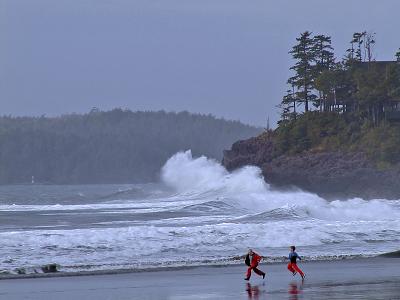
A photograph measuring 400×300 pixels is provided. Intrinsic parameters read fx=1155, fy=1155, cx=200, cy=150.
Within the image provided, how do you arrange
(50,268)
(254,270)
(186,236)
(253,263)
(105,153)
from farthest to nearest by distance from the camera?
1. (105,153)
2. (186,236)
3. (50,268)
4. (253,263)
5. (254,270)

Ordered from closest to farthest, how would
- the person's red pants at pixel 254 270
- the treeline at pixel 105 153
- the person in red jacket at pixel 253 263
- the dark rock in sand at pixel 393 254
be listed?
the person's red pants at pixel 254 270
the person in red jacket at pixel 253 263
the dark rock in sand at pixel 393 254
the treeline at pixel 105 153

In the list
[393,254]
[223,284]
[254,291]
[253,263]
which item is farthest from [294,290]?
[393,254]

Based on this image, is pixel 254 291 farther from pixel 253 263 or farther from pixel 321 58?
pixel 321 58

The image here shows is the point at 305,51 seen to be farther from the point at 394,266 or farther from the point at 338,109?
the point at 394,266

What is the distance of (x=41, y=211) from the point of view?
188 feet

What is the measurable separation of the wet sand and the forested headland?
39248 mm

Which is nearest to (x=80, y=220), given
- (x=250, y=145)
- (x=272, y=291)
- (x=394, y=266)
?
(x=394, y=266)

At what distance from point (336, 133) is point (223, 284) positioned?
55.3 meters

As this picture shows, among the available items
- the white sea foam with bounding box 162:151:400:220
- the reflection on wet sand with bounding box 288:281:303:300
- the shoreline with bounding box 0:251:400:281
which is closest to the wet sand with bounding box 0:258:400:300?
the reflection on wet sand with bounding box 288:281:303:300

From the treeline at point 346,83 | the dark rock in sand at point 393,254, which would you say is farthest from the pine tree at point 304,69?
the dark rock in sand at point 393,254

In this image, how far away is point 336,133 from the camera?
77.7 meters

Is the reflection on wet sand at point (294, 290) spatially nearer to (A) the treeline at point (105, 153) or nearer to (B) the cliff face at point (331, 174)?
(B) the cliff face at point (331, 174)

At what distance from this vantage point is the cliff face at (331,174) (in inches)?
2601

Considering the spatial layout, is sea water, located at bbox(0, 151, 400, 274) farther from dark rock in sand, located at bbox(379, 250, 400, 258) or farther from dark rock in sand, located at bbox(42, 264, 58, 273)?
dark rock in sand, located at bbox(379, 250, 400, 258)
